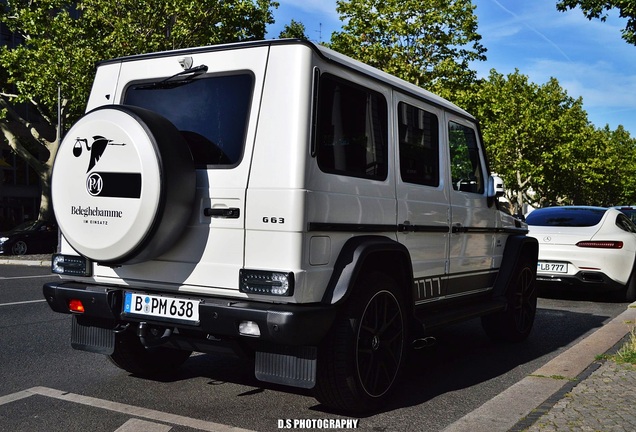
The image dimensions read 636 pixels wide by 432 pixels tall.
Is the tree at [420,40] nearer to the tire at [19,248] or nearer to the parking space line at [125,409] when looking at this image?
the tire at [19,248]

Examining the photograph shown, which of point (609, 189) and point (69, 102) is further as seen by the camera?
point (609, 189)

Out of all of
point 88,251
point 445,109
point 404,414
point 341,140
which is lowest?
point 404,414

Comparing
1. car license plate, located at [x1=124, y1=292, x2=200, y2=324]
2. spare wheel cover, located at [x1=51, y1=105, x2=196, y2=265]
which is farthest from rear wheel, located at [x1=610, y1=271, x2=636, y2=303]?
spare wheel cover, located at [x1=51, y1=105, x2=196, y2=265]

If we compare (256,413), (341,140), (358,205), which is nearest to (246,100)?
(341,140)

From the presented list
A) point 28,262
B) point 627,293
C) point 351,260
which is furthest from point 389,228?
point 28,262

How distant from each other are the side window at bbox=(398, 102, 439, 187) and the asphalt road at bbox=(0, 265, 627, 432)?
158 cm

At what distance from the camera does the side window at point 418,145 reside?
202 inches

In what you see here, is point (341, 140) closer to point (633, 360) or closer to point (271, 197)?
point (271, 197)

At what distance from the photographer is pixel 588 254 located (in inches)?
399

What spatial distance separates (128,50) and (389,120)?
18576mm

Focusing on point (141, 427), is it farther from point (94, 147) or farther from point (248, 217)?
point (94, 147)

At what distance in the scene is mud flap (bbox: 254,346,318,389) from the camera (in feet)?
13.0

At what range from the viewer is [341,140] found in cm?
439

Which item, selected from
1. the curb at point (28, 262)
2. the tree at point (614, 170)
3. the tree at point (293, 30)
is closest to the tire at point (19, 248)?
the curb at point (28, 262)
